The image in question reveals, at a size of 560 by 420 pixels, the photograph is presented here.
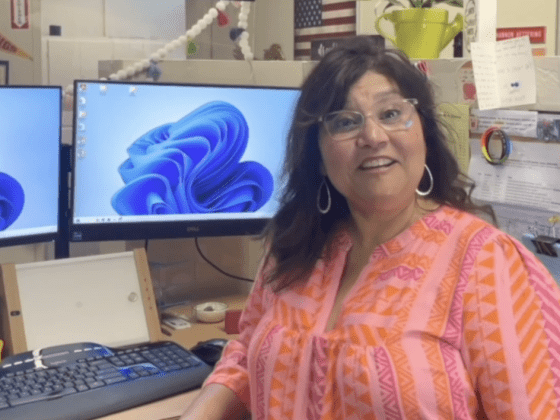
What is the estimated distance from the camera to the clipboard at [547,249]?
1262 millimetres

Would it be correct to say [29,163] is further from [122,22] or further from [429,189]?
[122,22]

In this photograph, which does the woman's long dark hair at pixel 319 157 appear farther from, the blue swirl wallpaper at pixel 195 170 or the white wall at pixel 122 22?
the white wall at pixel 122 22

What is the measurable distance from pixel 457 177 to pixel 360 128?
19cm

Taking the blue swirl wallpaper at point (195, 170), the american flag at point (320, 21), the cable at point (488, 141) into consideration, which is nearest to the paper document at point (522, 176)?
the cable at point (488, 141)

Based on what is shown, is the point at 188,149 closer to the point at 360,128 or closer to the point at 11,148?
the point at 11,148

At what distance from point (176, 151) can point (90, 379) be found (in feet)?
1.76

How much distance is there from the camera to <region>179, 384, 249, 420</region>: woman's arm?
45.7 inches

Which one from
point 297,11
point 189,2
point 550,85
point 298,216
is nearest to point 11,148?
point 298,216

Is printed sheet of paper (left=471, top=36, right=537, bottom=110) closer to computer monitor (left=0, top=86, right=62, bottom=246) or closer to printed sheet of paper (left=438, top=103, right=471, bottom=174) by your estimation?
printed sheet of paper (left=438, top=103, right=471, bottom=174)

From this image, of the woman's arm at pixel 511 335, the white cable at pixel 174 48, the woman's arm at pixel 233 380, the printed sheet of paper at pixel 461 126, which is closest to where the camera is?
the woman's arm at pixel 511 335

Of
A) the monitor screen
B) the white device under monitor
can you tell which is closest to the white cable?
the monitor screen

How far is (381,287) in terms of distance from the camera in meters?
1.05

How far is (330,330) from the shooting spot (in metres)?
1.07

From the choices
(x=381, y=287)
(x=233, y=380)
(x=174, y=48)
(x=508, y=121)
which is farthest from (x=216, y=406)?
(x=174, y=48)
